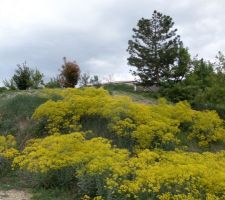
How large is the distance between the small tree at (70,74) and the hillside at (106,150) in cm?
589

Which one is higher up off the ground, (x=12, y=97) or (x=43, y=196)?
(x=12, y=97)

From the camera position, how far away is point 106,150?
314 inches

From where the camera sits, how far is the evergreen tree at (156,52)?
24.3m

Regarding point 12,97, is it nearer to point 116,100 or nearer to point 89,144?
point 116,100

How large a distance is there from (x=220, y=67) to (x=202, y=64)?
797 centimetres

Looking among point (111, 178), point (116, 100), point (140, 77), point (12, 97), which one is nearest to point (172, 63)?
point (140, 77)

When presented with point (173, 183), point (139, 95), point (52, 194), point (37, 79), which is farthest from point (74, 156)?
point (37, 79)

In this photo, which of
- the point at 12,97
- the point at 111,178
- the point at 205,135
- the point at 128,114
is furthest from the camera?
the point at 12,97

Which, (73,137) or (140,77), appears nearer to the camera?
(73,137)

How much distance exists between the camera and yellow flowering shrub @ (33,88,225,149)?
34.2 feet

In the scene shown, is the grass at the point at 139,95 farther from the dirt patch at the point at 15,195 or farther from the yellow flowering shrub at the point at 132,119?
the dirt patch at the point at 15,195

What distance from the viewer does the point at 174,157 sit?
7789 millimetres

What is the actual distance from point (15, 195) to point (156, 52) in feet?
56.4

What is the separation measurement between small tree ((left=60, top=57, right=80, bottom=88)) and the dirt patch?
12.6 metres
